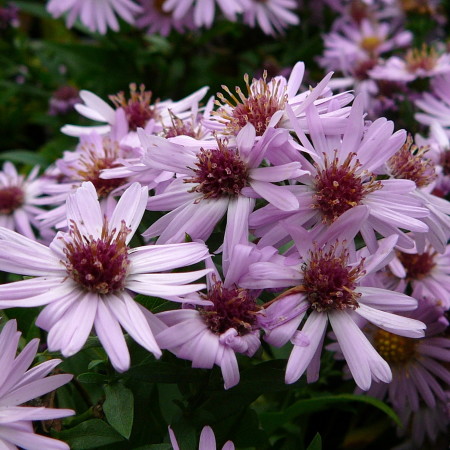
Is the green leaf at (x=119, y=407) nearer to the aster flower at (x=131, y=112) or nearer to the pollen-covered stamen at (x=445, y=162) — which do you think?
the aster flower at (x=131, y=112)

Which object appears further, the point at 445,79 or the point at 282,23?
the point at 282,23

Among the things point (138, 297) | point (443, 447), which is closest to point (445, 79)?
point (443, 447)

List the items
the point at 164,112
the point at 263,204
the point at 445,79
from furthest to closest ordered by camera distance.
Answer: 1. the point at 445,79
2. the point at 164,112
3. the point at 263,204

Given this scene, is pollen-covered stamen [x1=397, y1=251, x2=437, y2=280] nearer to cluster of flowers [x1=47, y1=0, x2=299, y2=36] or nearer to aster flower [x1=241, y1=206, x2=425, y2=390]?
aster flower [x1=241, y1=206, x2=425, y2=390]

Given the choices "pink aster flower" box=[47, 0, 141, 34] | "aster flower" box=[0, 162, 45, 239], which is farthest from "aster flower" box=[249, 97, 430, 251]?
"pink aster flower" box=[47, 0, 141, 34]

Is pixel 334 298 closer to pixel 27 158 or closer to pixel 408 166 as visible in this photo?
pixel 408 166

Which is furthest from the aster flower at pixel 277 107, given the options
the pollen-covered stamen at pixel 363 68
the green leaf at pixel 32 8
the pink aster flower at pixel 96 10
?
the green leaf at pixel 32 8

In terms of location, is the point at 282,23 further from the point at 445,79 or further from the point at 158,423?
the point at 158,423
